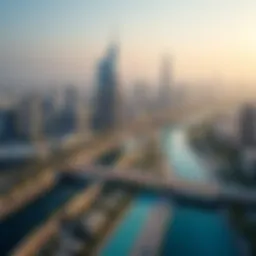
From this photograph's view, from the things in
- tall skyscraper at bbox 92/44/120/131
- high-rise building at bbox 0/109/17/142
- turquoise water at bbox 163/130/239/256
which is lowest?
turquoise water at bbox 163/130/239/256

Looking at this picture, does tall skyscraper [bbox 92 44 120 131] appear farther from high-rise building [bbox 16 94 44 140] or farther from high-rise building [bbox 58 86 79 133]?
high-rise building [bbox 16 94 44 140]

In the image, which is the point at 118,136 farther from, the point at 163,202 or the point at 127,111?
the point at 163,202

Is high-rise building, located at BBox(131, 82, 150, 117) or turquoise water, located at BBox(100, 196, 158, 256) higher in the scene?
high-rise building, located at BBox(131, 82, 150, 117)

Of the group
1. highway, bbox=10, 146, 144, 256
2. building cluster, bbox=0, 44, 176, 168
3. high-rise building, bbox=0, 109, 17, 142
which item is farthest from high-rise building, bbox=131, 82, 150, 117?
high-rise building, bbox=0, 109, 17, 142

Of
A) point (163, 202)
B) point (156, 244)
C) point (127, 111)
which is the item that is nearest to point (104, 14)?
point (127, 111)

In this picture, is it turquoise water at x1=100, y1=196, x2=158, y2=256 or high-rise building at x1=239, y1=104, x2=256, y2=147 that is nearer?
turquoise water at x1=100, y1=196, x2=158, y2=256

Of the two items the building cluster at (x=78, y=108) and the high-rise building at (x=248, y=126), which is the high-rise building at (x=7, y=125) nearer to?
the building cluster at (x=78, y=108)

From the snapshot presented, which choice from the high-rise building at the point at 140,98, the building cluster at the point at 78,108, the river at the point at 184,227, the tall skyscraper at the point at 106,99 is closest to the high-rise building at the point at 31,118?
the building cluster at the point at 78,108
